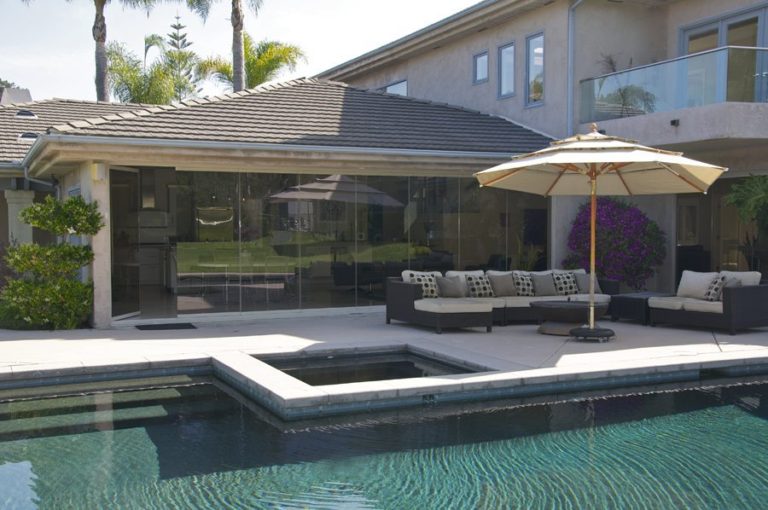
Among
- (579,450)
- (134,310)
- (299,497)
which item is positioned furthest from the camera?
(134,310)

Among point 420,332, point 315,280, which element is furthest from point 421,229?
point 420,332

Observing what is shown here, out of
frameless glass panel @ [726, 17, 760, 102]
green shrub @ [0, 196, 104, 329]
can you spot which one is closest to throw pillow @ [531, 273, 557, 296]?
frameless glass panel @ [726, 17, 760, 102]

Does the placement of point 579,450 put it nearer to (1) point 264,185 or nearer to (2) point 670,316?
(2) point 670,316

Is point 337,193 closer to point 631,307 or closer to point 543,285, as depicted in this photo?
point 543,285

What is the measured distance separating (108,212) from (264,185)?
2.87 m

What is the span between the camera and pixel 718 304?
1199 cm

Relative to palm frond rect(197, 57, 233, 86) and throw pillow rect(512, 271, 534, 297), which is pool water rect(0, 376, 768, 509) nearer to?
throw pillow rect(512, 271, 534, 297)

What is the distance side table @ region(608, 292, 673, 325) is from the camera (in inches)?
516

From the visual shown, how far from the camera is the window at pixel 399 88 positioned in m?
22.7

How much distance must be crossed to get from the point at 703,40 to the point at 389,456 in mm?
13956

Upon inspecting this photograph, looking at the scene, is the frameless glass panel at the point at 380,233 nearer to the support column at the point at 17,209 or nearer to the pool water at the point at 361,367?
the pool water at the point at 361,367

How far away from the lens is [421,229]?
15.7 m

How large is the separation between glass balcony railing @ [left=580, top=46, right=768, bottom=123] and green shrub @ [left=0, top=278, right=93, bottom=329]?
1068 centimetres

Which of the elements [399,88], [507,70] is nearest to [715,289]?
[507,70]
